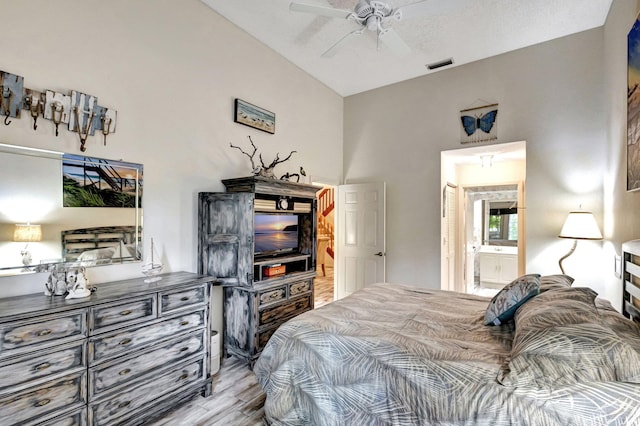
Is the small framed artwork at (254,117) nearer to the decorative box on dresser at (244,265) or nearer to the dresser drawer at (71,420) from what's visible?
the decorative box on dresser at (244,265)

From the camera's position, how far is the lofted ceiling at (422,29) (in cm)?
296

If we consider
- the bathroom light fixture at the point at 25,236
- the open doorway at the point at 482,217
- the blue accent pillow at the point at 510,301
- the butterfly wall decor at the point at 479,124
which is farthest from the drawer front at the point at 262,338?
the butterfly wall decor at the point at 479,124

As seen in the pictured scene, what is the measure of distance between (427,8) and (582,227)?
259 cm

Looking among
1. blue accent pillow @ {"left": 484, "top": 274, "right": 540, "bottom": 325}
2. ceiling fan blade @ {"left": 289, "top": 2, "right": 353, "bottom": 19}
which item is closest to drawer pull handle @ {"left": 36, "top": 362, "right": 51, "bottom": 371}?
blue accent pillow @ {"left": 484, "top": 274, "right": 540, "bottom": 325}

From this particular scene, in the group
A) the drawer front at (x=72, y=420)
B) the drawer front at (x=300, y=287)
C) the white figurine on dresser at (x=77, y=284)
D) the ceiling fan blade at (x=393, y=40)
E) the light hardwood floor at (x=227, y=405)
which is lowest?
the light hardwood floor at (x=227, y=405)

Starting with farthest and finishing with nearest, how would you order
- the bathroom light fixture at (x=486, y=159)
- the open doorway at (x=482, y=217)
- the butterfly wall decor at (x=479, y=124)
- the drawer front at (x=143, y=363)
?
the bathroom light fixture at (x=486, y=159) < the open doorway at (x=482, y=217) < the butterfly wall decor at (x=479, y=124) < the drawer front at (x=143, y=363)

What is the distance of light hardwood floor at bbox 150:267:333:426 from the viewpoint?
212 cm

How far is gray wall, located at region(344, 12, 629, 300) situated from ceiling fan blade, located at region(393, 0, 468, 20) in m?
2.03

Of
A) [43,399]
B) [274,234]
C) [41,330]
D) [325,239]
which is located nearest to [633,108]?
[274,234]

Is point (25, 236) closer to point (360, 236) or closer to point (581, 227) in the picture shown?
point (360, 236)

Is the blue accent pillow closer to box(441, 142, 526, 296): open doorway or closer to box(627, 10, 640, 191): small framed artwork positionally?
box(627, 10, 640, 191): small framed artwork

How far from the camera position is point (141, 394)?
1.99m

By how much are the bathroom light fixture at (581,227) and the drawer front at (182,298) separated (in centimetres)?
358

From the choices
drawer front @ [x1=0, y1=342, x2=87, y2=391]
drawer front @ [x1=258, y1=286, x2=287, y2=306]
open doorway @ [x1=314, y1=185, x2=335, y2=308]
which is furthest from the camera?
open doorway @ [x1=314, y1=185, x2=335, y2=308]
